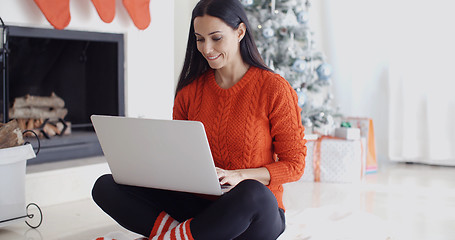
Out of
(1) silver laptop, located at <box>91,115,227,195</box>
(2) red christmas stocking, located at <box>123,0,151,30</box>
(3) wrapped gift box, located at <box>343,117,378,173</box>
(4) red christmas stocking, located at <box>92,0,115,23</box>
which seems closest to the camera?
(1) silver laptop, located at <box>91,115,227,195</box>

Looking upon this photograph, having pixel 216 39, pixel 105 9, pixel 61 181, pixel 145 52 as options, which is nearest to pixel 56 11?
pixel 105 9

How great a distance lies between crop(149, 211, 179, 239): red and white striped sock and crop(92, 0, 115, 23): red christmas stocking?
57.6 inches

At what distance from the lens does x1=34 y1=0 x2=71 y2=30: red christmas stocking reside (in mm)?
2588

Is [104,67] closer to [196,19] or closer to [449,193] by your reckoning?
[196,19]

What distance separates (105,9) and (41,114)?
0.64 metres

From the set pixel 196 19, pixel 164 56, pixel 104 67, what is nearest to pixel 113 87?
pixel 104 67

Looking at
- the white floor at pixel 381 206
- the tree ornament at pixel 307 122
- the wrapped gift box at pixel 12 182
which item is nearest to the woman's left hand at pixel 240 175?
the white floor at pixel 381 206

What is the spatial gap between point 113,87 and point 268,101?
5.34 feet

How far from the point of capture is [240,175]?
61.9 inches

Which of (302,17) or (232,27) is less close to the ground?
(302,17)

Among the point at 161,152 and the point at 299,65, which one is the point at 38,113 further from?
the point at 161,152

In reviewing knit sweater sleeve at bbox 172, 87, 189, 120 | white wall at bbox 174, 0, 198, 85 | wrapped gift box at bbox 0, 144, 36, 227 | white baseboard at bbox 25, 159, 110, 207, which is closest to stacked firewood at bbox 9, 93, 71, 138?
white baseboard at bbox 25, 159, 110, 207

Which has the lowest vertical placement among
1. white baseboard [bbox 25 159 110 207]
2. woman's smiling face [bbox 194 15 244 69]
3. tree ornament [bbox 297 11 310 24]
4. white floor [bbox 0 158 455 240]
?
white floor [bbox 0 158 455 240]

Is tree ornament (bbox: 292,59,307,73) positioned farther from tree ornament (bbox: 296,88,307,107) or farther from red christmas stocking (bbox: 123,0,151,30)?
red christmas stocking (bbox: 123,0,151,30)
